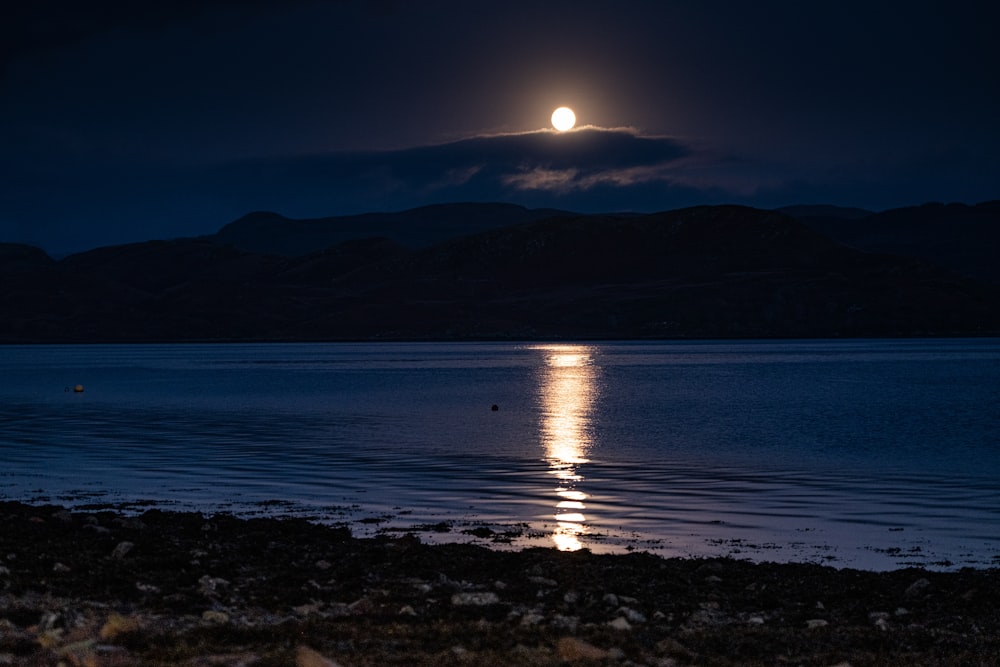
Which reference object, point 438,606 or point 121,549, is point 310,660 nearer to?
point 438,606

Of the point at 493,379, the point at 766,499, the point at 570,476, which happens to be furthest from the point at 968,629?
the point at 493,379

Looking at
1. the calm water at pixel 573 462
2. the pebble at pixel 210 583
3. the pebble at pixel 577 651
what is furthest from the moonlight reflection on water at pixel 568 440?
the pebble at pixel 577 651

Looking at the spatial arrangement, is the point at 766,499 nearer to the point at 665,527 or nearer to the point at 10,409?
the point at 665,527

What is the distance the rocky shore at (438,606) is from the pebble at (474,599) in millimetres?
38

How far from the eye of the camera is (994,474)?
42.2 m

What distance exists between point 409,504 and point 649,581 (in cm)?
1423

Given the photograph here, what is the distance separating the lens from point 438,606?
18.4 meters

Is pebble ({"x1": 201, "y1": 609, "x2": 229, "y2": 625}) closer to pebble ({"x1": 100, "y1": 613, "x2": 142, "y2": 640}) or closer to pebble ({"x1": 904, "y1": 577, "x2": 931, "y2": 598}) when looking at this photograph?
pebble ({"x1": 100, "y1": 613, "x2": 142, "y2": 640})

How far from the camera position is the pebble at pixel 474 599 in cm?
1859

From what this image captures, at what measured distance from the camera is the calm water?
95.4 ft

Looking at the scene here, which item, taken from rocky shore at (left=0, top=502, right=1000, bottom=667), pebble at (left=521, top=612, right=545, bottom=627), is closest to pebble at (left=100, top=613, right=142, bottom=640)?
rocky shore at (left=0, top=502, right=1000, bottom=667)

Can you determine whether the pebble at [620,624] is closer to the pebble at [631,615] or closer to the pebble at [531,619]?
the pebble at [631,615]

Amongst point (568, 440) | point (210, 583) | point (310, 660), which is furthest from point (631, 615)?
point (568, 440)

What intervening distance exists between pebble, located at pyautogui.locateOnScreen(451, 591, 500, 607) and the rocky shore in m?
0.04
